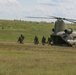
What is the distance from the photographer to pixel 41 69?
2111 centimetres

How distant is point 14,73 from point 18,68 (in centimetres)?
217

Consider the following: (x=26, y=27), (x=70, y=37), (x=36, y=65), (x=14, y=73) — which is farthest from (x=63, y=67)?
(x=26, y=27)

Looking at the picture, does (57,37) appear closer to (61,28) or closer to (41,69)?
(61,28)

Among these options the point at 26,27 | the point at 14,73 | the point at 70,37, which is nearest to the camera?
the point at 14,73

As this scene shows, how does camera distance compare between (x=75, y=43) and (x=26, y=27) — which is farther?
(x=26, y=27)

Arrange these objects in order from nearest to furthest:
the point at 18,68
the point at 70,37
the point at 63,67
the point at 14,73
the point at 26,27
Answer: the point at 14,73 < the point at 18,68 < the point at 63,67 < the point at 70,37 < the point at 26,27

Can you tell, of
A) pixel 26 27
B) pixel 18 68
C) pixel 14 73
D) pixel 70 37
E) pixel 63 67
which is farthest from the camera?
pixel 26 27

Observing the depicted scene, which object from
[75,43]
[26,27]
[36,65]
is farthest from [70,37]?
[26,27]

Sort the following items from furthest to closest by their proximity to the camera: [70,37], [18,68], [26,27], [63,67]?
[26,27] → [70,37] → [63,67] → [18,68]

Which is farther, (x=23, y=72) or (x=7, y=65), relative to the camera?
(x=7, y=65)

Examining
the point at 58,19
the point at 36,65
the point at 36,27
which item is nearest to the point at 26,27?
the point at 36,27

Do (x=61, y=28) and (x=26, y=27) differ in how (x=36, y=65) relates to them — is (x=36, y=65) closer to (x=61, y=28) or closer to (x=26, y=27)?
(x=61, y=28)

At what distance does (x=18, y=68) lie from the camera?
21.0 meters

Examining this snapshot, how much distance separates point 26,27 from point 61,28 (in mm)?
44643
